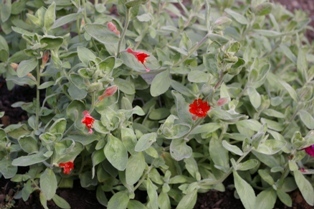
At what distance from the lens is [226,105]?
8.11 feet

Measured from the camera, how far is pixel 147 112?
2691 mm

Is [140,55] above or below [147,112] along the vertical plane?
above

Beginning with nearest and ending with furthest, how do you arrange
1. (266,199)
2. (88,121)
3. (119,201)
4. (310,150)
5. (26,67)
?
(88,121)
(26,67)
(119,201)
(310,150)
(266,199)

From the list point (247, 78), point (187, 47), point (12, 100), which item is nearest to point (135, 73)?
point (187, 47)

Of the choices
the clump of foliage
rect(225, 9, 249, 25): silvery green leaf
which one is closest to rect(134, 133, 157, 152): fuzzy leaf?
the clump of foliage

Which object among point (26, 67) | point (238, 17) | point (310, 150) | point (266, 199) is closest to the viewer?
point (26, 67)

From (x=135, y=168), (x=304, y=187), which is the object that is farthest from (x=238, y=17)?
(x=135, y=168)

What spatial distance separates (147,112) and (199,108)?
51 cm

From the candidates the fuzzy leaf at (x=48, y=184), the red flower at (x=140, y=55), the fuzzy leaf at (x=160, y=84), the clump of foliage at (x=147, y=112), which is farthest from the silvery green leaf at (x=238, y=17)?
the fuzzy leaf at (x=48, y=184)

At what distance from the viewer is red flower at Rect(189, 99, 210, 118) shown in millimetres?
2221

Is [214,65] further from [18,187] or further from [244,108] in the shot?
[18,187]

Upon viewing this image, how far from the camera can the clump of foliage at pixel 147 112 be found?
2219mm

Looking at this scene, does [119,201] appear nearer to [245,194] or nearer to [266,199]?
[245,194]

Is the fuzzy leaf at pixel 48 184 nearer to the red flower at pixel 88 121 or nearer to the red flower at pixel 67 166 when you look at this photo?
the red flower at pixel 67 166
